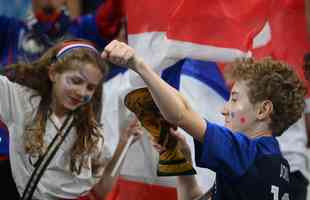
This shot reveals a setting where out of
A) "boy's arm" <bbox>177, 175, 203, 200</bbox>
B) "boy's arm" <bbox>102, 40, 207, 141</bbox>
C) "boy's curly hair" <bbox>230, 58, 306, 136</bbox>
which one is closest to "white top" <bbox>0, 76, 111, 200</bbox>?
"boy's arm" <bbox>177, 175, 203, 200</bbox>

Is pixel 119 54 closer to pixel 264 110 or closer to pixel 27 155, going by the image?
pixel 264 110

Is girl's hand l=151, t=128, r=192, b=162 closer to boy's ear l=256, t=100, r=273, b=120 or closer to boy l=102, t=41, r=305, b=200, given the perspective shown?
boy l=102, t=41, r=305, b=200

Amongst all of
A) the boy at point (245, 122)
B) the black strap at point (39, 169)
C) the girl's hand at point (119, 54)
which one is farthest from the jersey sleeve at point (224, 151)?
the black strap at point (39, 169)

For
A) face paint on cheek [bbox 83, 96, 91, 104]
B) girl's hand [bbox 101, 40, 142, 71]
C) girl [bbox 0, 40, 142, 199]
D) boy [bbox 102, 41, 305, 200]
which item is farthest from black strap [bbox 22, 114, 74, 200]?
girl's hand [bbox 101, 40, 142, 71]

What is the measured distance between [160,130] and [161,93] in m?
0.50

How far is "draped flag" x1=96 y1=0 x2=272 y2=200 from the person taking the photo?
3.52 m

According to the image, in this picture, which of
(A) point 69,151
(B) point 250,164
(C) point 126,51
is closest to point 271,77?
(B) point 250,164

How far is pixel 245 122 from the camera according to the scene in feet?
9.16

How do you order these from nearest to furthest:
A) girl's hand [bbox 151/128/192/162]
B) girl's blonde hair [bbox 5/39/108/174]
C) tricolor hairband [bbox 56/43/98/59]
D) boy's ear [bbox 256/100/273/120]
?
1. boy's ear [bbox 256/100/273/120]
2. girl's hand [bbox 151/128/192/162]
3. girl's blonde hair [bbox 5/39/108/174]
4. tricolor hairband [bbox 56/43/98/59]

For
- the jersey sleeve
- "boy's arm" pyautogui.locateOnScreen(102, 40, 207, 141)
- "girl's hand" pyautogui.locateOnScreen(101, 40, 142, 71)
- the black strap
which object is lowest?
the black strap

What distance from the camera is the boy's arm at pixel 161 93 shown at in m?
2.46

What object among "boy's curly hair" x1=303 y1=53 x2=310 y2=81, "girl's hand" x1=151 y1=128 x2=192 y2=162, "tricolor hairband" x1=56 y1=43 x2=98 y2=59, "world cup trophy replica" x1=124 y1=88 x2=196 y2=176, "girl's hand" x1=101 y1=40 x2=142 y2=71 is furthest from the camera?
"tricolor hairband" x1=56 y1=43 x2=98 y2=59

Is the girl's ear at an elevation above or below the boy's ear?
below

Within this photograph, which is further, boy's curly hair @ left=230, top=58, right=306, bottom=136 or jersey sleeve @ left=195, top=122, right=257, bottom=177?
boy's curly hair @ left=230, top=58, right=306, bottom=136
